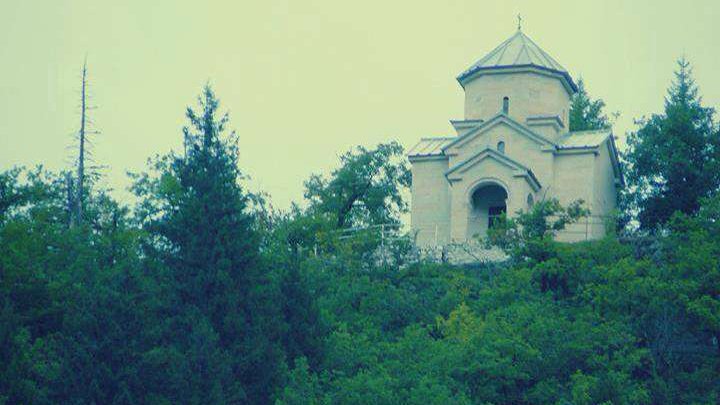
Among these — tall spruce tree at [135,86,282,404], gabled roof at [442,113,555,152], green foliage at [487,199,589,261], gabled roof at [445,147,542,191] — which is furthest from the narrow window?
tall spruce tree at [135,86,282,404]

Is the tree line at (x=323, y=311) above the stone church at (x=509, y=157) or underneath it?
underneath

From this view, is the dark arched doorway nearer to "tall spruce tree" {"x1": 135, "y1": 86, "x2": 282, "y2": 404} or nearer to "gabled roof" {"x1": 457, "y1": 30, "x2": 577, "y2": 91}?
"gabled roof" {"x1": 457, "y1": 30, "x2": 577, "y2": 91}

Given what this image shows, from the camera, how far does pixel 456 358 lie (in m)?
32.8

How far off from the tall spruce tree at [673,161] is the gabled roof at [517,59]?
11.7 ft

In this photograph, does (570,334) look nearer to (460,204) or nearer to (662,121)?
(460,204)

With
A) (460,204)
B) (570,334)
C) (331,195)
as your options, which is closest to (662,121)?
(460,204)

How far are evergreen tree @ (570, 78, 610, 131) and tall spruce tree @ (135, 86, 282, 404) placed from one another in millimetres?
26490

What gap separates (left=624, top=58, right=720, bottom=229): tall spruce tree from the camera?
1859 inches

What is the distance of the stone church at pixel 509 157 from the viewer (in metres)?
45.7

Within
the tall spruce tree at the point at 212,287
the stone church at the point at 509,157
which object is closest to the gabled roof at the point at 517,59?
the stone church at the point at 509,157

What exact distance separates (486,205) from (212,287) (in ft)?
55.6

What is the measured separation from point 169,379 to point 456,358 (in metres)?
7.56

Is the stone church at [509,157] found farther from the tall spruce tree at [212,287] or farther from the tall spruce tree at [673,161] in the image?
the tall spruce tree at [212,287]

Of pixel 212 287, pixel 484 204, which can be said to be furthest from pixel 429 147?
pixel 212 287
